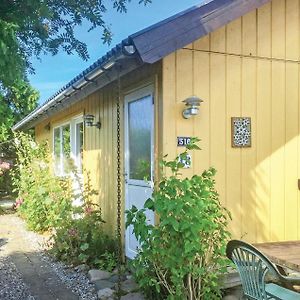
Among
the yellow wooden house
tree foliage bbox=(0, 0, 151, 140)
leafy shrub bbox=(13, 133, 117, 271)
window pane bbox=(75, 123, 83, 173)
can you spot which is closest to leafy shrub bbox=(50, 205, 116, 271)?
leafy shrub bbox=(13, 133, 117, 271)

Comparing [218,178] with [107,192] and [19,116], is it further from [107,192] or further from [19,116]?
[19,116]

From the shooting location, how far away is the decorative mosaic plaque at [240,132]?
5.04m

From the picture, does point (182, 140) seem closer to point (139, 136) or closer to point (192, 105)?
point (192, 105)

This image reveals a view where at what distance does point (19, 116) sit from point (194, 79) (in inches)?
525

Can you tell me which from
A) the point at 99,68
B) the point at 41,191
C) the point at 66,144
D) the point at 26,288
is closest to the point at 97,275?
the point at 26,288

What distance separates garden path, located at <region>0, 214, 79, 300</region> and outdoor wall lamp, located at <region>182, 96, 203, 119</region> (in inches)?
101

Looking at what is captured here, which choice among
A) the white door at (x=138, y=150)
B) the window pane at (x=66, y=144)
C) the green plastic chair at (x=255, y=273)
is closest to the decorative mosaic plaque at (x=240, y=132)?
the white door at (x=138, y=150)

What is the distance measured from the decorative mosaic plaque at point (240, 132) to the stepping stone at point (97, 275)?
2.42m


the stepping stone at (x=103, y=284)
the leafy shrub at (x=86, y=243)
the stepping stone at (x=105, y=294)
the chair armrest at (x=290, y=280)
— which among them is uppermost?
the chair armrest at (x=290, y=280)

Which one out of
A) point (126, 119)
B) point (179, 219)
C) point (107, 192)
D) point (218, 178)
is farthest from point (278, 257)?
point (107, 192)

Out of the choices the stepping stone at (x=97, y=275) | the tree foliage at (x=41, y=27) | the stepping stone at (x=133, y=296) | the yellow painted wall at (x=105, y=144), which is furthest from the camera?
the yellow painted wall at (x=105, y=144)

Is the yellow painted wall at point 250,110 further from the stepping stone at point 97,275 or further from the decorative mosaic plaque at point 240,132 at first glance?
the stepping stone at point 97,275

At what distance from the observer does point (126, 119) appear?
19.6ft

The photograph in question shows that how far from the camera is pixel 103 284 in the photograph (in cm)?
517
